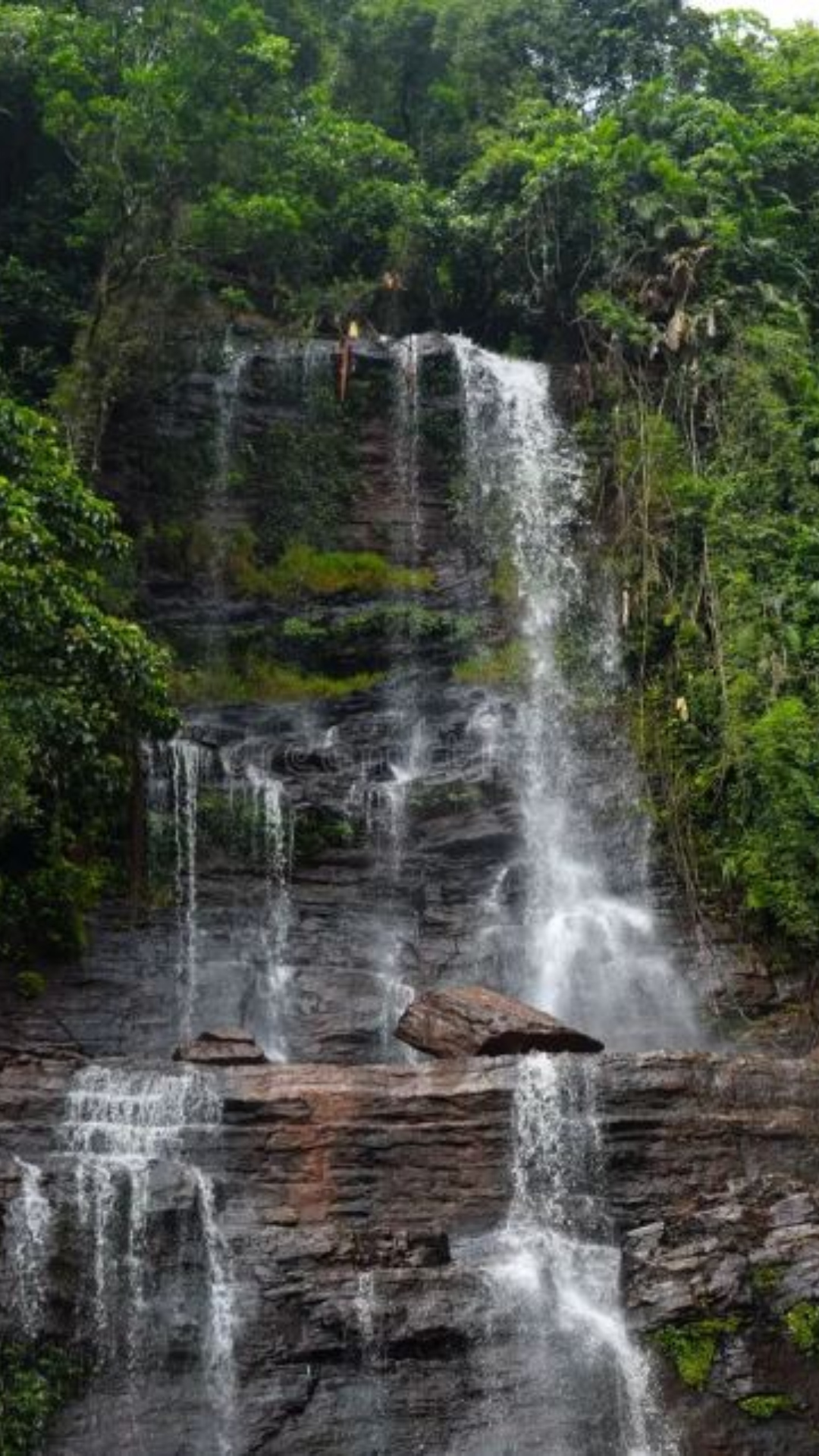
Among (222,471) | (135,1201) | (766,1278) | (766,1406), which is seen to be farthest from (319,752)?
(766,1406)

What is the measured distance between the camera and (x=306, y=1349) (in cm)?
1158

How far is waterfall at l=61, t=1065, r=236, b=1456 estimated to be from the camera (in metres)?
11.6

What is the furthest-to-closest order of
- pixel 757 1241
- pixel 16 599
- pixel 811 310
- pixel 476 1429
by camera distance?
1. pixel 811 310
2. pixel 16 599
3. pixel 757 1241
4. pixel 476 1429

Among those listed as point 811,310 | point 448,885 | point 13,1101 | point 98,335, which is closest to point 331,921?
point 448,885

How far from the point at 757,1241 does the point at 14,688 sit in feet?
27.5

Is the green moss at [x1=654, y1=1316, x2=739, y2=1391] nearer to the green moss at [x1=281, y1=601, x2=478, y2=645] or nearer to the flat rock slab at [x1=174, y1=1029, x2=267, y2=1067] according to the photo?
the flat rock slab at [x1=174, y1=1029, x2=267, y2=1067]

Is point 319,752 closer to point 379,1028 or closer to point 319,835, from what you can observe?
point 319,835

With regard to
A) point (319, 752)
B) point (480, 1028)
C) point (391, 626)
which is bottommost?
point (480, 1028)

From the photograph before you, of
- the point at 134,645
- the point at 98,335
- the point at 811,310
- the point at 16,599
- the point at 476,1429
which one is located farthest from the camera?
the point at 811,310

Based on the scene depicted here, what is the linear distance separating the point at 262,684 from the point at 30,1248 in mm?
10669

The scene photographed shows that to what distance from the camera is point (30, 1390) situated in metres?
11.0

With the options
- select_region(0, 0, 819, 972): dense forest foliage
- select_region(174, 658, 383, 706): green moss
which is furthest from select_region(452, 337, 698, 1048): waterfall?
select_region(174, 658, 383, 706): green moss

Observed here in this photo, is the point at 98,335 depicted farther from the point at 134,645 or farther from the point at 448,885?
the point at 448,885

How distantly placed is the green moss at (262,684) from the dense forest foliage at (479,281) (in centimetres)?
183
